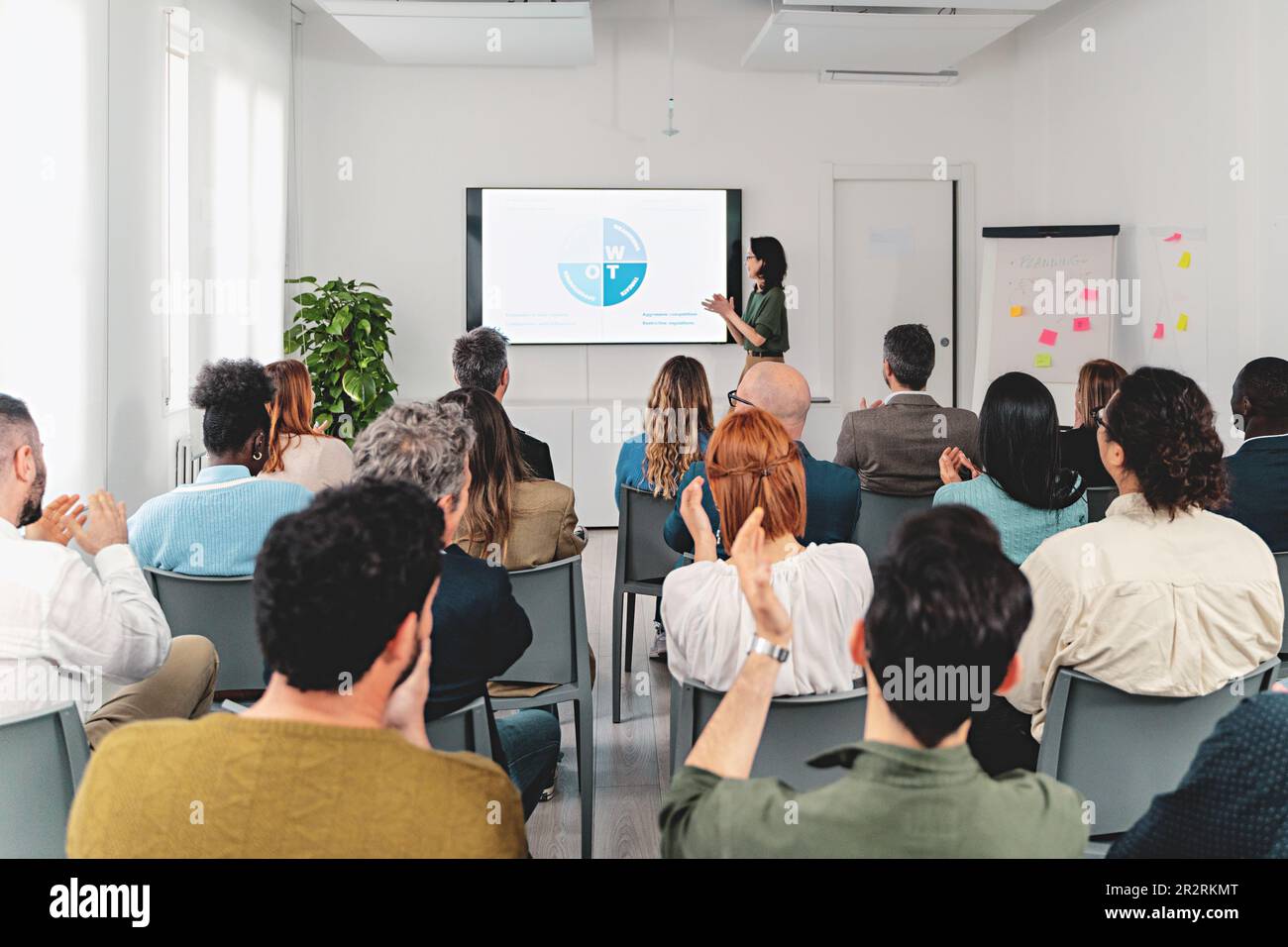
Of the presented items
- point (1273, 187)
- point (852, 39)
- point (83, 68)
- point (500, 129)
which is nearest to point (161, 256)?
point (83, 68)

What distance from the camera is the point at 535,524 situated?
2906 mm

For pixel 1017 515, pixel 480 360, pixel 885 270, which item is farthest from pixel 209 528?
pixel 885 270

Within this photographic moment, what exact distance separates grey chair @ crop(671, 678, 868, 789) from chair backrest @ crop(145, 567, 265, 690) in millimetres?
1181

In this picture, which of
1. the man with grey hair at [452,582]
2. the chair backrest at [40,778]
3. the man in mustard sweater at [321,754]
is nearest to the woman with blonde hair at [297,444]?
the man with grey hair at [452,582]

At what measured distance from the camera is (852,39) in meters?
6.12

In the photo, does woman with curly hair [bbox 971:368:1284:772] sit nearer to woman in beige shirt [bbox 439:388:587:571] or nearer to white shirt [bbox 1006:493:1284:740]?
white shirt [bbox 1006:493:1284:740]

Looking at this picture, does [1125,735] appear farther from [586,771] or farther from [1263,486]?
[1263,486]

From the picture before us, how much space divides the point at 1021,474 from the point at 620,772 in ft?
4.73

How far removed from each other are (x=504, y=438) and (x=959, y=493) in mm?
1171

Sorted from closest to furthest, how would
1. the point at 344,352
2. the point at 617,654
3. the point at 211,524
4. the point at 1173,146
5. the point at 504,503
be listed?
the point at 211,524 → the point at 504,503 → the point at 617,654 → the point at 1173,146 → the point at 344,352

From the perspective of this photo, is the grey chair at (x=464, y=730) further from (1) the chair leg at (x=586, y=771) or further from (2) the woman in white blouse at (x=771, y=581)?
(1) the chair leg at (x=586, y=771)

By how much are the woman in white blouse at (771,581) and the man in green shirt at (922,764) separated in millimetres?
840

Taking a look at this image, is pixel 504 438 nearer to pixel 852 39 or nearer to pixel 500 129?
pixel 852 39

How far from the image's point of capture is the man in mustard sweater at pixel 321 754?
3.80 feet
